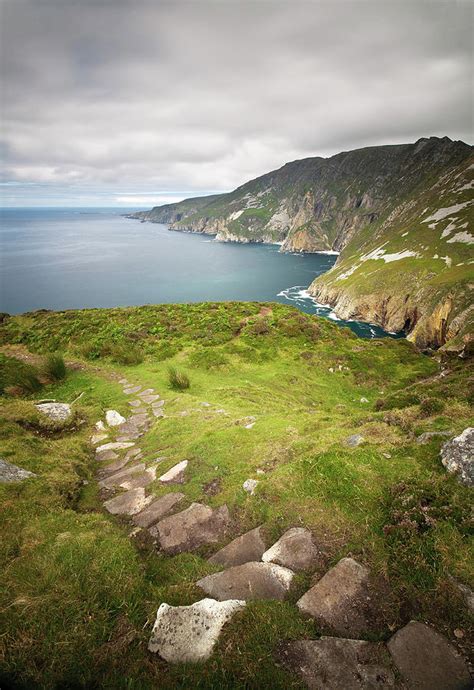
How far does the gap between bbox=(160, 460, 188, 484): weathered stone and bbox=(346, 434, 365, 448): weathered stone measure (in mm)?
5383

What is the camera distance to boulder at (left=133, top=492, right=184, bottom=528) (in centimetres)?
829

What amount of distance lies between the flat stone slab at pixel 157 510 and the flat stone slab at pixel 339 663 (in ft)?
14.9

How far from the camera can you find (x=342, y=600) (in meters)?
5.14

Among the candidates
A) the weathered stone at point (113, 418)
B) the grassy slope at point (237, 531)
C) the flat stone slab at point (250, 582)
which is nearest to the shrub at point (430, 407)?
the grassy slope at point (237, 531)

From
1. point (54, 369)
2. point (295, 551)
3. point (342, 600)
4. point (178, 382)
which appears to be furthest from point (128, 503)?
point (54, 369)

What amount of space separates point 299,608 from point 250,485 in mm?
3653

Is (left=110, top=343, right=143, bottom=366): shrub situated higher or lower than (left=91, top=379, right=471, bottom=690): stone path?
lower

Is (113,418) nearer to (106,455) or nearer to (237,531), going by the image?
(106,455)

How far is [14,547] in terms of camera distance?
6094 mm

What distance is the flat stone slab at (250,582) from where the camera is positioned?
5543mm

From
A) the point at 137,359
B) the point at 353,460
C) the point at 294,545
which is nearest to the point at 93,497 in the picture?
the point at 294,545

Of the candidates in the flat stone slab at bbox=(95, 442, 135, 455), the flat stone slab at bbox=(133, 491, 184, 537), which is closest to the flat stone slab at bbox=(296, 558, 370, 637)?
the flat stone slab at bbox=(133, 491, 184, 537)

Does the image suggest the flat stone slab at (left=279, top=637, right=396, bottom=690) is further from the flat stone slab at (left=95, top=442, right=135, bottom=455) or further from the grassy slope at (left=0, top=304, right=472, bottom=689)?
the flat stone slab at (left=95, top=442, right=135, bottom=455)

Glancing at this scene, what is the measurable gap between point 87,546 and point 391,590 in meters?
5.67
